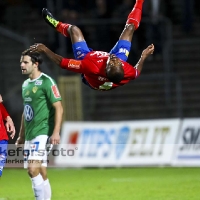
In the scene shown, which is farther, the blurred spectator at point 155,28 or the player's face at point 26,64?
the blurred spectator at point 155,28

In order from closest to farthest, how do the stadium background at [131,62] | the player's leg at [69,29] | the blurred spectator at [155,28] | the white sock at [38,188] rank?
the white sock at [38,188]
the player's leg at [69,29]
the stadium background at [131,62]
the blurred spectator at [155,28]

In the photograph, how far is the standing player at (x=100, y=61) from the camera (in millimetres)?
10484

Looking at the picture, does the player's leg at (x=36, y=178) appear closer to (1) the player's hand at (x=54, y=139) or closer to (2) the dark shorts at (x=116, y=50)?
(1) the player's hand at (x=54, y=139)

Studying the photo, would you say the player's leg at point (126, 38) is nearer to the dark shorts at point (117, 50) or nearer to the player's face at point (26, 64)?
the dark shorts at point (117, 50)

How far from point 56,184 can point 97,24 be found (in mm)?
7044

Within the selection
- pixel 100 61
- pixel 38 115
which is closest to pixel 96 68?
pixel 100 61

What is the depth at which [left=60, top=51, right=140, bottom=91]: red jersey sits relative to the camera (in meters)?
10.7

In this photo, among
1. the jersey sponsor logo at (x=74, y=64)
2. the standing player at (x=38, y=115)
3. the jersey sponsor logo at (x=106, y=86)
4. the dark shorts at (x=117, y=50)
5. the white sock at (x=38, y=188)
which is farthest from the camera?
the dark shorts at (x=117, y=50)

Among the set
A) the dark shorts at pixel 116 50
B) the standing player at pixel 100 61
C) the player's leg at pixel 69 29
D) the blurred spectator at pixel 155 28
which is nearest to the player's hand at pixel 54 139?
the standing player at pixel 100 61

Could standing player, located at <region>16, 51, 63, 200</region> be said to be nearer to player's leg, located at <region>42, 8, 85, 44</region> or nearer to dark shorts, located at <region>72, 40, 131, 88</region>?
dark shorts, located at <region>72, 40, 131, 88</region>

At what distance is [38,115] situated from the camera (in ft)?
35.4

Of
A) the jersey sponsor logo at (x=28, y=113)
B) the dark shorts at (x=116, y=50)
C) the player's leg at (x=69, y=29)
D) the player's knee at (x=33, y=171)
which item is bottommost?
the player's knee at (x=33, y=171)

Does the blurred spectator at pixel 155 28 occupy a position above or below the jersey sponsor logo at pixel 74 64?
below

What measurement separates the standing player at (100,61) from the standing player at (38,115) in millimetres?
412
